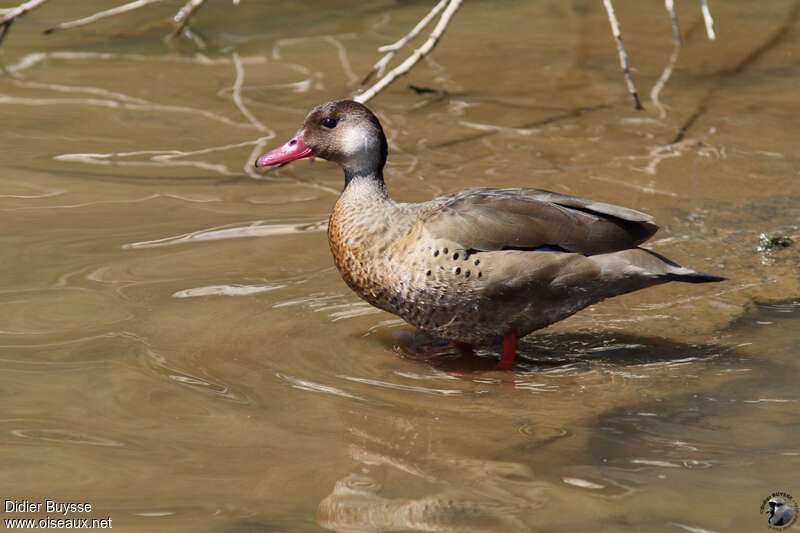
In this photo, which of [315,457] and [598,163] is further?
[598,163]

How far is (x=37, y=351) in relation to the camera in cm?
491

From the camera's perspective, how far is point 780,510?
3578mm

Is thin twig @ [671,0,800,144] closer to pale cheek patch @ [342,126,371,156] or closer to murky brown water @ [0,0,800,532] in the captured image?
murky brown water @ [0,0,800,532]

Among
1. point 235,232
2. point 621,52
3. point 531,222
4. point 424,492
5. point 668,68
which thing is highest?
point 621,52

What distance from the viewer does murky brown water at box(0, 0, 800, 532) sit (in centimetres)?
381

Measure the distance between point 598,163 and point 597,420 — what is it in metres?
3.60

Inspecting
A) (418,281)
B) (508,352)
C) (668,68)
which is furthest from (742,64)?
(418,281)

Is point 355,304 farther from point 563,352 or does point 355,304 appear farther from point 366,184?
point 563,352

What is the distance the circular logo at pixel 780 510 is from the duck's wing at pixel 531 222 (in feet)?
5.40

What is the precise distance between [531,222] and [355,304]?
120 centimetres

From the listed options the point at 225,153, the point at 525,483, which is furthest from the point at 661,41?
the point at 525,483

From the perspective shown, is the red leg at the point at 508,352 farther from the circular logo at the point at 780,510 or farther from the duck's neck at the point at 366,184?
the circular logo at the point at 780,510

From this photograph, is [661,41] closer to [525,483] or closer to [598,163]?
[598,163]

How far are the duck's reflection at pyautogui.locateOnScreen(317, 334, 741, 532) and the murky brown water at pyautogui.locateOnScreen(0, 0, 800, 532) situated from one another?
15 mm
